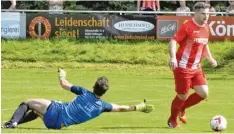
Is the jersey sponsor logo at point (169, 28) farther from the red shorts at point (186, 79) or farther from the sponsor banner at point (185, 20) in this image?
the red shorts at point (186, 79)

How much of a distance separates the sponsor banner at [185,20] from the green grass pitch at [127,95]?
6.06 feet

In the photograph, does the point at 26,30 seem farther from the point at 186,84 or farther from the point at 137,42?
the point at 186,84

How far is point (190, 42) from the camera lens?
15.8 meters

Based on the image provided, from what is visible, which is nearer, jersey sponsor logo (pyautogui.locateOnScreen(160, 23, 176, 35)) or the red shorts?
the red shorts

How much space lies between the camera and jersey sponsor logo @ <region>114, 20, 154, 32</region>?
3366 centimetres

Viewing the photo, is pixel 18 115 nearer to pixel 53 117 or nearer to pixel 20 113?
pixel 20 113

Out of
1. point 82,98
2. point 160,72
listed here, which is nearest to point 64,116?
point 82,98

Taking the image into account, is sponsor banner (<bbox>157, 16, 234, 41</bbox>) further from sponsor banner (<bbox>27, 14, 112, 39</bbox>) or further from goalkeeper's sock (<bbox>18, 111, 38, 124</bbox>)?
goalkeeper's sock (<bbox>18, 111, 38, 124</bbox>)

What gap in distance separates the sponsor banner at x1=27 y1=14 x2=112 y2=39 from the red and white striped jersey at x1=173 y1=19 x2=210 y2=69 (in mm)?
18035

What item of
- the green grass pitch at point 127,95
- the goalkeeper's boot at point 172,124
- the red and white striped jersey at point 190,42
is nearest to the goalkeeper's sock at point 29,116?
the green grass pitch at point 127,95

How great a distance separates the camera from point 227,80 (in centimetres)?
2848

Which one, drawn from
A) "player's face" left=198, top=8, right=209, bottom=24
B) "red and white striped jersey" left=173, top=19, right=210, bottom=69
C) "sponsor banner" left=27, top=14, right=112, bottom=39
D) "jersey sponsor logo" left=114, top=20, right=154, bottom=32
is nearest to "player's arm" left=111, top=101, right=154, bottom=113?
"red and white striped jersey" left=173, top=19, right=210, bottom=69

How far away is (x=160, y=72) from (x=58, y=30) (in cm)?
508

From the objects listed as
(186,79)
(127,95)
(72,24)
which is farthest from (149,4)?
(186,79)
